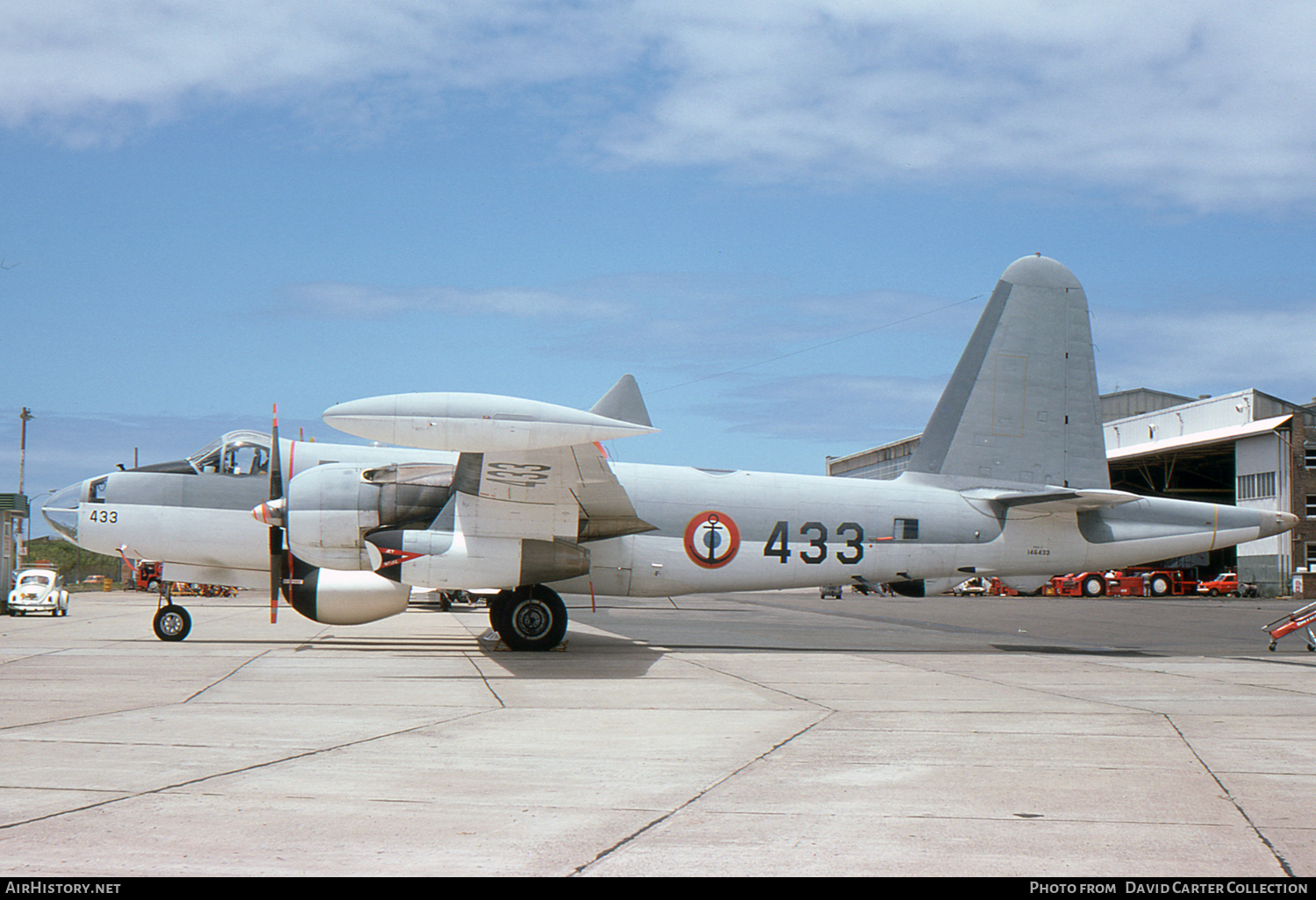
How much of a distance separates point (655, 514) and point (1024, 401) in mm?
Answer: 6787

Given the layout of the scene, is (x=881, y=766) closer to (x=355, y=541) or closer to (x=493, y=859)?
(x=493, y=859)

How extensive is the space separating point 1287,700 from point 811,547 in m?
7.11

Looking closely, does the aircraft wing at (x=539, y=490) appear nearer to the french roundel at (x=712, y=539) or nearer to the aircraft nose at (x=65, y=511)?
the french roundel at (x=712, y=539)

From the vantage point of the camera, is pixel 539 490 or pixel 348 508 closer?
pixel 539 490

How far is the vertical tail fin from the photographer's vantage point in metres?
17.2

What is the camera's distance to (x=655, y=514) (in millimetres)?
15812

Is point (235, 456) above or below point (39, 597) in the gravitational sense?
above

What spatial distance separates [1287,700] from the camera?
1043 centimetres

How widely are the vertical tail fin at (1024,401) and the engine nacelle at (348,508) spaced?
28.1 ft

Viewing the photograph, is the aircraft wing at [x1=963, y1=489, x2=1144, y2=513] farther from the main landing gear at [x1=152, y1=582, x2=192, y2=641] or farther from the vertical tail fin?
the main landing gear at [x1=152, y1=582, x2=192, y2=641]

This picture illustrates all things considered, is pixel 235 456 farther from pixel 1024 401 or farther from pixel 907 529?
pixel 1024 401

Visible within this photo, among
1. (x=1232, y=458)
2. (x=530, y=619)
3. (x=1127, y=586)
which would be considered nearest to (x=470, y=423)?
(x=530, y=619)

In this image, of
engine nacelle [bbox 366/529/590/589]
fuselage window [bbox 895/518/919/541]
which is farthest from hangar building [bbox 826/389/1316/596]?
engine nacelle [bbox 366/529/590/589]

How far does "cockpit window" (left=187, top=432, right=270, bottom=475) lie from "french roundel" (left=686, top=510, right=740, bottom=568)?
268 inches
